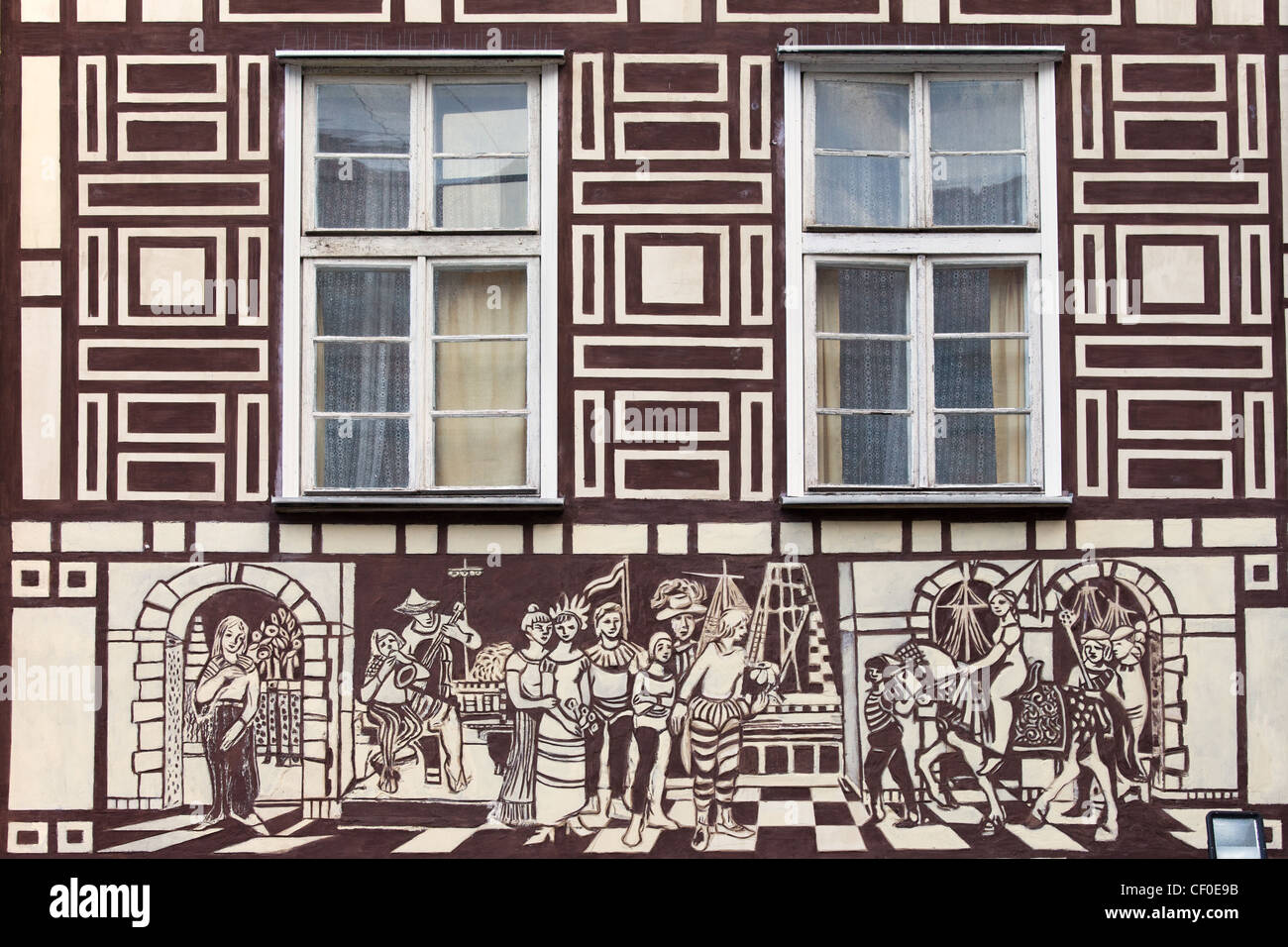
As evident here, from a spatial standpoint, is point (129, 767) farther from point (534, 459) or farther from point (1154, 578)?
point (1154, 578)

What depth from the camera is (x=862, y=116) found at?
→ 7.61 m

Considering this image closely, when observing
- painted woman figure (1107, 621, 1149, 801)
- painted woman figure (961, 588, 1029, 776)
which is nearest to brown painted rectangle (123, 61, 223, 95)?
painted woman figure (961, 588, 1029, 776)

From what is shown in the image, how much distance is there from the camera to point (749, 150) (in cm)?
751

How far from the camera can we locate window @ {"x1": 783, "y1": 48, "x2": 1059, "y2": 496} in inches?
294

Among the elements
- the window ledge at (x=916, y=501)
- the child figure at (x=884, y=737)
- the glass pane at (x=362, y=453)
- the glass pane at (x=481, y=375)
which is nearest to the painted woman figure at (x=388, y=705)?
the glass pane at (x=362, y=453)

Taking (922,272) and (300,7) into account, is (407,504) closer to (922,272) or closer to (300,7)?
(300,7)

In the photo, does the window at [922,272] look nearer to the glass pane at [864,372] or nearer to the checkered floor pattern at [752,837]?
the glass pane at [864,372]

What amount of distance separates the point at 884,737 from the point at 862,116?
3.04 meters

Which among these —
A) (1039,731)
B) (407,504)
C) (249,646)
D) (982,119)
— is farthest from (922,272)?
(249,646)

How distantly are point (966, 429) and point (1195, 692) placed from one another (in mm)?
1640

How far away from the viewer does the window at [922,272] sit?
7.47 metres

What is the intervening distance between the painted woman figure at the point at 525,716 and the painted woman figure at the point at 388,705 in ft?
1.44

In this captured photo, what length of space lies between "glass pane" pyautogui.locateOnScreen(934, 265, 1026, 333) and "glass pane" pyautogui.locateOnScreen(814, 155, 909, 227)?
37 centimetres
